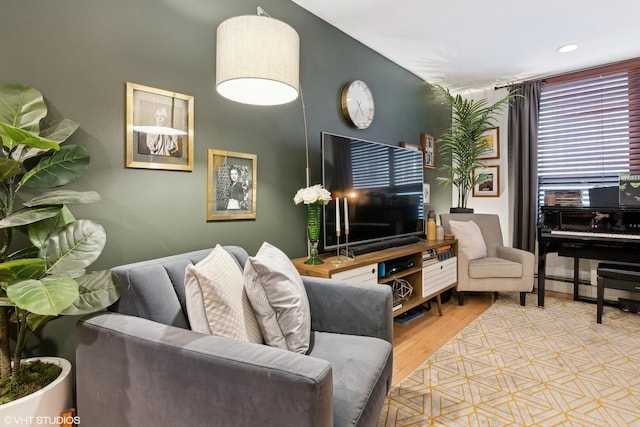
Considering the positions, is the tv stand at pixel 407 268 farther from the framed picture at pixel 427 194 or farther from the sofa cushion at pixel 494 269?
the framed picture at pixel 427 194

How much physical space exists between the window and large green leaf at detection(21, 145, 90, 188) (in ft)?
14.3

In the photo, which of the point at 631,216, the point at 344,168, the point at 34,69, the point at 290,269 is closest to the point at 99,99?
the point at 34,69

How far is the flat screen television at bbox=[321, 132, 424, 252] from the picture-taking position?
243cm

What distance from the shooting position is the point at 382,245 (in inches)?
110

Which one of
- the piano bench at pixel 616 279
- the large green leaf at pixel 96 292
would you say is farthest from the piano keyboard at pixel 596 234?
the large green leaf at pixel 96 292

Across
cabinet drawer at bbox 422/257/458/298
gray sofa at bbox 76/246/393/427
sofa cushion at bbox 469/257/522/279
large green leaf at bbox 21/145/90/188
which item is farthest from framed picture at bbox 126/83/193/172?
sofa cushion at bbox 469/257/522/279

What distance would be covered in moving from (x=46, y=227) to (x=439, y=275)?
2.89m

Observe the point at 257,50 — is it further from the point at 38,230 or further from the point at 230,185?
the point at 38,230

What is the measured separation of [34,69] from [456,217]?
3.57m

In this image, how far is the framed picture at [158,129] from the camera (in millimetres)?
1663

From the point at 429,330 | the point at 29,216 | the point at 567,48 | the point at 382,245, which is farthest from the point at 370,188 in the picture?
the point at 567,48

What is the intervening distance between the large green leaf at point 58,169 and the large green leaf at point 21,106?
0.11 m

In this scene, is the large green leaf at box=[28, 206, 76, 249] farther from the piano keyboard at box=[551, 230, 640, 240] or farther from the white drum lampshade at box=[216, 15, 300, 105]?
the piano keyboard at box=[551, 230, 640, 240]

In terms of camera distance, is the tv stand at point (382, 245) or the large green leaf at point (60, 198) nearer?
the large green leaf at point (60, 198)
